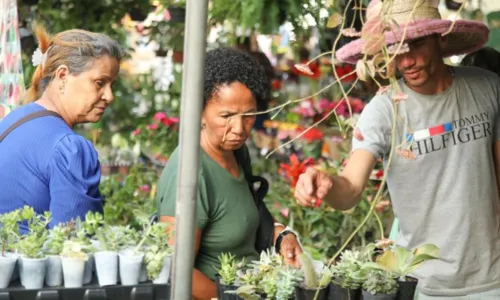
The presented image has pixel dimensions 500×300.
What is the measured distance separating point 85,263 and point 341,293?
Answer: 56 centimetres

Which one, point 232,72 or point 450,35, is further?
point 450,35

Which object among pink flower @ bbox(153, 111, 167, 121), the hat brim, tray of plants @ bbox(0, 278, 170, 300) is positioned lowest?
Result: tray of plants @ bbox(0, 278, 170, 300)

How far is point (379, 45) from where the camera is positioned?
1.83 metres

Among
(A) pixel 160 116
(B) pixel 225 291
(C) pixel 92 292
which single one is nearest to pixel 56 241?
(C) pixel 92 292

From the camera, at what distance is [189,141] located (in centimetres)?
181

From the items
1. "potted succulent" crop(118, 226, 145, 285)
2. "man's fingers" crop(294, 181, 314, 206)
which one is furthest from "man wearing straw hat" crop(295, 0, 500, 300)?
"potted succulent" crop(118, 226, 145, 285)

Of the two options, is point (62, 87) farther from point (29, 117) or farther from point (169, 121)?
point (169, 121)

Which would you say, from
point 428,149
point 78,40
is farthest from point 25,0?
point 428,149

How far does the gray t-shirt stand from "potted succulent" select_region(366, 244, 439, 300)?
2.35 ft

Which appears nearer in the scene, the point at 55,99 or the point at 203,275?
the point at 203,275

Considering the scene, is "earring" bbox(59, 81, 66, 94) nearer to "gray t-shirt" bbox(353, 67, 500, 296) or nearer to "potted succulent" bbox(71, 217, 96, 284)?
"potted succulent" bbox(71, 217, 96, 284)

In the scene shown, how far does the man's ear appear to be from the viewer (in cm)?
270

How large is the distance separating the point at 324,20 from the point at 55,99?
1497 millimetres

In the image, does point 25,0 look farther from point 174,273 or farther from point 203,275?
point 174,273
